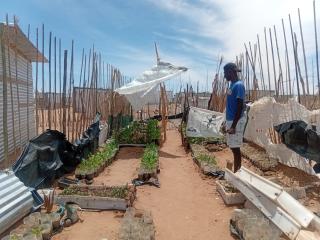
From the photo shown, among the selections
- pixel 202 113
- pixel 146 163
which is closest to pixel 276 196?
pixel 146 163

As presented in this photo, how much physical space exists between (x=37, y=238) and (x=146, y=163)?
391 centimetres

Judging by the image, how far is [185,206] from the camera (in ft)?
17.1

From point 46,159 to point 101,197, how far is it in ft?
5.78

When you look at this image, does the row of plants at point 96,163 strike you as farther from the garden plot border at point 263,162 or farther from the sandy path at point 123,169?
the garden plot border at point 263,162

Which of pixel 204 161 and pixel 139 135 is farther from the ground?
pixel 139 135

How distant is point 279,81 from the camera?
769 cm

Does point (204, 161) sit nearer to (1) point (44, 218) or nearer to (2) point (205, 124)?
(2) point (205, 124)

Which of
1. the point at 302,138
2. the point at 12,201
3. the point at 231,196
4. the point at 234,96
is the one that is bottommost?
the point at 231,196

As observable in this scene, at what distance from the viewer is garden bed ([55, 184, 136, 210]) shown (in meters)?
4.81

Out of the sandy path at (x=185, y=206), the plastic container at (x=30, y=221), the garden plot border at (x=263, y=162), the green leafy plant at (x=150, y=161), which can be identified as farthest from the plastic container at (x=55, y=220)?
the garden plot border at (x=263, y=162)

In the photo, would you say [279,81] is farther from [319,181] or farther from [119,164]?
[119,164]

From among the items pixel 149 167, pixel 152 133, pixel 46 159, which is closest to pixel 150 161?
pixel 149 167

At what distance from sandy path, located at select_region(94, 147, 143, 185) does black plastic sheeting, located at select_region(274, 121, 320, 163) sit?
2.80 meters

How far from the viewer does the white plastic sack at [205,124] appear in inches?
407
